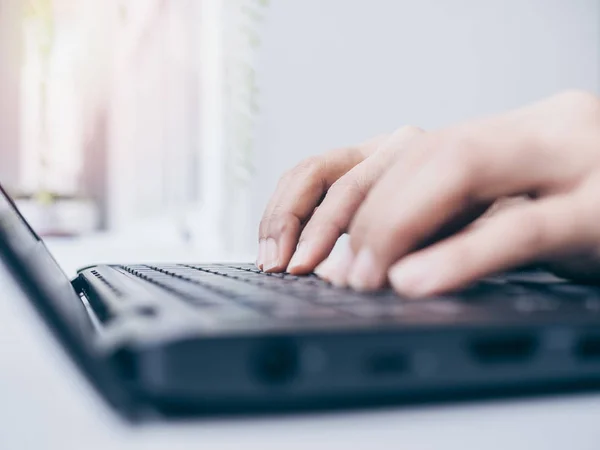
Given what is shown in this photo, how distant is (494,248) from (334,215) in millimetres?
263

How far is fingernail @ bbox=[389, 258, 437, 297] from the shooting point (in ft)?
1.30

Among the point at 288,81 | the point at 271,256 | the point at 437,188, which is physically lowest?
the point at 271,256

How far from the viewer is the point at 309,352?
0.24m

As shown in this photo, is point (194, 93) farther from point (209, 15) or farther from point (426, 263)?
point (426, 263)

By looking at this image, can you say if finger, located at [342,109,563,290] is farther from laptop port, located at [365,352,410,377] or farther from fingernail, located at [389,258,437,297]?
laptop port, located at [365,352,410,377]

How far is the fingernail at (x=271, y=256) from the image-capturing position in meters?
0.70

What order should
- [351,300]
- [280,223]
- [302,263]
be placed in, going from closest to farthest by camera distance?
[351,300] < [302,263] < [280,223]

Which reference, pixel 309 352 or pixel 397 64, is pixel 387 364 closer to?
pixel 309 352

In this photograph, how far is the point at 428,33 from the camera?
6.29 ft

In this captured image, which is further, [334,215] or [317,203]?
[317,203]

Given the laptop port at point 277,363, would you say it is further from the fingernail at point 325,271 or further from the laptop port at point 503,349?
the fingernail at point 325,271

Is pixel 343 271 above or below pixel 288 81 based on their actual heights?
below

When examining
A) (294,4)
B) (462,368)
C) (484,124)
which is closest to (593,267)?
(484,124)

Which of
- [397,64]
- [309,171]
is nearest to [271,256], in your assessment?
[309,171]
